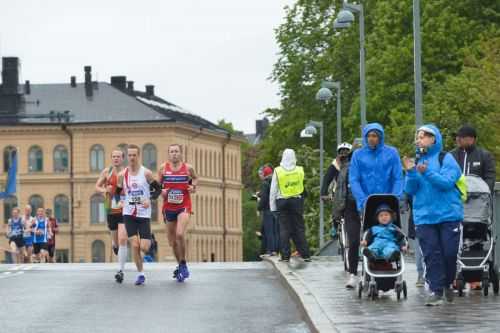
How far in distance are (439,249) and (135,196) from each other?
777 cm

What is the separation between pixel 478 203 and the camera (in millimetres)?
20891

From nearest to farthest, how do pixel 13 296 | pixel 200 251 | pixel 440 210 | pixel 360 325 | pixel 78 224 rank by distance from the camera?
pixel 360 325
pixel 440 210
pixel 13 296
pixel 78 224
pixel 200 251

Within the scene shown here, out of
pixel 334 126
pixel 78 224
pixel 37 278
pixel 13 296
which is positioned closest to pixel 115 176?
pixel 37 278

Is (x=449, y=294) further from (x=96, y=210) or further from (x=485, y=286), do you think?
(x=96, y=210)

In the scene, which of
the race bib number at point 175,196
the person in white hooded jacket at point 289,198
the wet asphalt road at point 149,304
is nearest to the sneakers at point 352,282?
the wet asphalt road at point 149,304

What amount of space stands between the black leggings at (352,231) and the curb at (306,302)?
633 mm

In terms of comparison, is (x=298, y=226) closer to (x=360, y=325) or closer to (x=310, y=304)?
(x=310, y=304)

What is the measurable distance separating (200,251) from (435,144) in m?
138

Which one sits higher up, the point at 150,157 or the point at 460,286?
the point at 150,157

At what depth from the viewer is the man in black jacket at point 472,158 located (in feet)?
70.5

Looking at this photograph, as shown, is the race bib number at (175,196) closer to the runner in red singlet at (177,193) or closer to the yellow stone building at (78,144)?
the runner in red singlet at (177,193)

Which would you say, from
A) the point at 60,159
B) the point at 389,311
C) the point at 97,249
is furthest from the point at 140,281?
the point at 60,159

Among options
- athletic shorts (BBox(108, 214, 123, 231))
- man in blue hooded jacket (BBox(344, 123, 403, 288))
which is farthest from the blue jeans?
athletic shorts (BBox(108, 214, 123, 231))

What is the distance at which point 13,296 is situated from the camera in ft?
77.9
